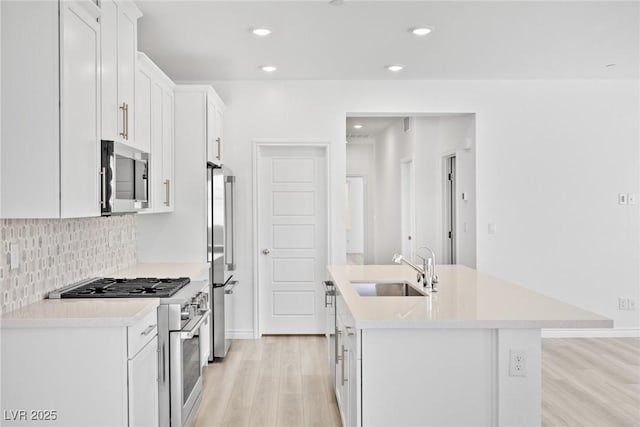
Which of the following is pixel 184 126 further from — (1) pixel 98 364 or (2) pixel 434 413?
(2) pixel 434 413

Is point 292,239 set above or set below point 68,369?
above

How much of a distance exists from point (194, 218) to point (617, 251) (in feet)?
13.9

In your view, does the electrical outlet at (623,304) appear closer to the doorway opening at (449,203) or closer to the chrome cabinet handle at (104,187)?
the doorway opening at (449,203)

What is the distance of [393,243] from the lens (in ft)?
26.9

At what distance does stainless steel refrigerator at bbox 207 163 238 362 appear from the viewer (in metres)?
4.35

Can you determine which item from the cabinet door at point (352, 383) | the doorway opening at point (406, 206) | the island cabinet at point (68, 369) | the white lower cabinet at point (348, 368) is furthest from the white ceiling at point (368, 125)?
the island cabinet at point (68, 369)

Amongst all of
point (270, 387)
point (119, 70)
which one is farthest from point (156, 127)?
point (270, 387)

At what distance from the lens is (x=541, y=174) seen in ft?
17.4

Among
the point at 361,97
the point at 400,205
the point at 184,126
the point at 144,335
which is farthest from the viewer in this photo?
the point at 400,205

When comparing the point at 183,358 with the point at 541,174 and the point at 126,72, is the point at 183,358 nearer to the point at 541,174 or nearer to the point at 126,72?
the point at 126,72

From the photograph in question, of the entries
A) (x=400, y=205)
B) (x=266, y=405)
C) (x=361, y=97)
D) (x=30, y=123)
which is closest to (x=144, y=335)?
(x=30, y=123)

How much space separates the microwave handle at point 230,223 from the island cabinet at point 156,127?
0.66 m

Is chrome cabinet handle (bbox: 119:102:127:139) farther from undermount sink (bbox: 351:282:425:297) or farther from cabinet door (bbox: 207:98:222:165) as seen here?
undermount sink (bbox: 351:282:425:297)

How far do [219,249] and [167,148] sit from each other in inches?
38.8
